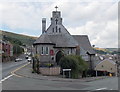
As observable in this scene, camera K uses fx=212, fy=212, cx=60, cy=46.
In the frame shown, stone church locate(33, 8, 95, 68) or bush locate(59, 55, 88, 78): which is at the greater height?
stone church locate(33, 8, 95, 68)

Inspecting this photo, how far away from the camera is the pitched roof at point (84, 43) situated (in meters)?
56.5

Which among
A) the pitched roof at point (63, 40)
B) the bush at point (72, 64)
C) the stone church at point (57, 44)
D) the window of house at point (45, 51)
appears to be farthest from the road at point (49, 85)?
the pitched roof at point (63, 40)

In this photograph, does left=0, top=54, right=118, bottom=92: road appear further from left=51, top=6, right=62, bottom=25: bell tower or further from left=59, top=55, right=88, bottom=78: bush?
left=51, top=6, right=62, bottom=25: bell tower

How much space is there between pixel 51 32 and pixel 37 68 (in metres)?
20.1

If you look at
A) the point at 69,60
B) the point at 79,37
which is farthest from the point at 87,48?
the point at 69,60

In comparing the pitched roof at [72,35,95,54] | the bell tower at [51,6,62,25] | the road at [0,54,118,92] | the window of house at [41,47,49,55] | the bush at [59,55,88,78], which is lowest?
the road at [0,54,118,92]

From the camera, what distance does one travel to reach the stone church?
45062 mm

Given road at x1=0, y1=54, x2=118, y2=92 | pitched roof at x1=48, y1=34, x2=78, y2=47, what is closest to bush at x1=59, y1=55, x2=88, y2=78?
road at x1=0, y1=54, x2=118, y2=92

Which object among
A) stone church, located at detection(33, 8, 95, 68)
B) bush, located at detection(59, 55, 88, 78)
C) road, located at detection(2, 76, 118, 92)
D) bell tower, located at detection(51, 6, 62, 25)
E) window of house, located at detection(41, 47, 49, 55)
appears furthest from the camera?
bell tower, located at detection(51, 6, 62, 25)

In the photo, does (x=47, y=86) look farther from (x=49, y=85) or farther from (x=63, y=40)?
(x=63, y=40)

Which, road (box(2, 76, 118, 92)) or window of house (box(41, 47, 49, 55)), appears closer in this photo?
road (box(2, 76, 118, 92))

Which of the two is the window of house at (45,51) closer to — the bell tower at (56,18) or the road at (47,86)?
A: the bell tower at (56,18)

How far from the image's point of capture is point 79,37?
197ft

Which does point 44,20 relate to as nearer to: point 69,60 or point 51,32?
point 51,32
